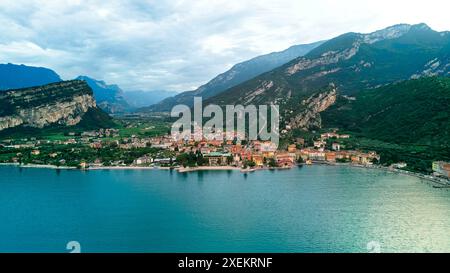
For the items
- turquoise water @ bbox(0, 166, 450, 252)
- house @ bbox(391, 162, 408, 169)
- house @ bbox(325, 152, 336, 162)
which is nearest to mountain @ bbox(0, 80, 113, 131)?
turquoise water @ bbox(0, 166, 450, 252)

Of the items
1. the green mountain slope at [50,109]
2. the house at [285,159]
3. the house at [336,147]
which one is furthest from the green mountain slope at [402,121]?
the green mountain slope at [50,109]

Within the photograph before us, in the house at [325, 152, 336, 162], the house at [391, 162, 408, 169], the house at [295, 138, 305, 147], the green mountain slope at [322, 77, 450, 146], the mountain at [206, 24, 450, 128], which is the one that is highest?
the mountain at [206, 24, 450, 128]

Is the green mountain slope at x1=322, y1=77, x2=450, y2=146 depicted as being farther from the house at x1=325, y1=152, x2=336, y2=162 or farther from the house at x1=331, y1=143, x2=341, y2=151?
the house at x1=325, y1=152, x2=336, y2=162

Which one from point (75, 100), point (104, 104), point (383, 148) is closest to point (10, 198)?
point (383, 148)

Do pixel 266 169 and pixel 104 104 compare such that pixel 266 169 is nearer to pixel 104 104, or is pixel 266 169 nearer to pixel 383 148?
pixel 383 148

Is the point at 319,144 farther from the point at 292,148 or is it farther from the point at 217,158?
the point at 217,158

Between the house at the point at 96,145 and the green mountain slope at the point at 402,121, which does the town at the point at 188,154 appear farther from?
the green mountain slope at the point at 402,121
